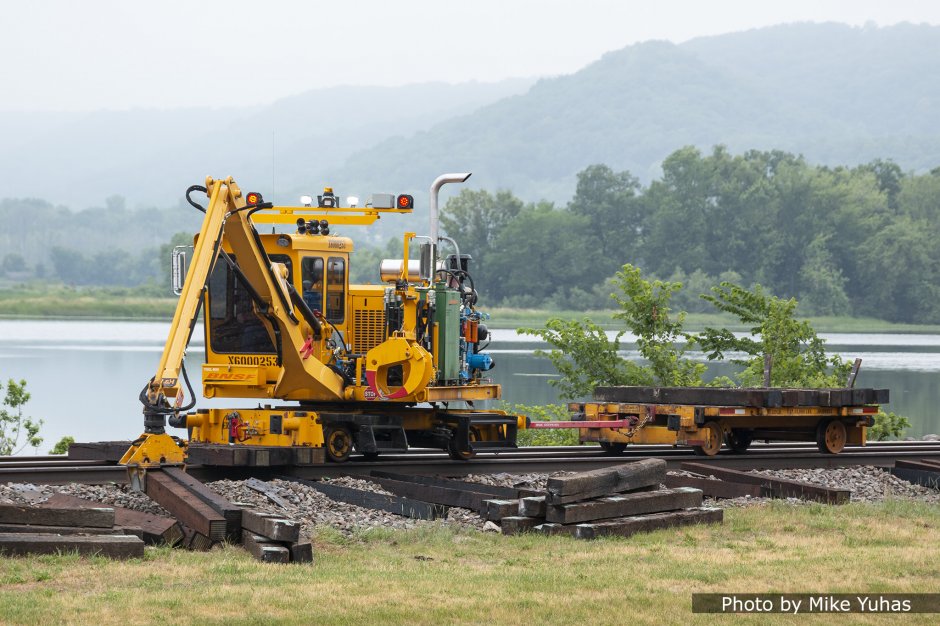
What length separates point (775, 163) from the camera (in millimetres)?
153750

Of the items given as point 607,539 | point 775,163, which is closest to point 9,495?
point 607,539

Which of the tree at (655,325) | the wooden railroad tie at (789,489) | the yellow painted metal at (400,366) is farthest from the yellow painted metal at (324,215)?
the tree at (655,325)

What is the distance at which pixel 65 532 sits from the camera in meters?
11.9

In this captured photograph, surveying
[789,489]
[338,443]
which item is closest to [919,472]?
[789,489]

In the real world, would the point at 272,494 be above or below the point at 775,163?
below

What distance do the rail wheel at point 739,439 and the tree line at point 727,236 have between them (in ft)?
302

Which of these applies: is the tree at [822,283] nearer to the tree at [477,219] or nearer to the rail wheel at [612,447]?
the tree at [477,219]

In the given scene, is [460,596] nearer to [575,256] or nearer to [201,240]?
[201,240]

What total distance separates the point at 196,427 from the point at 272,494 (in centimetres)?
250

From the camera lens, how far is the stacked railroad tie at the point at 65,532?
11.5 metres

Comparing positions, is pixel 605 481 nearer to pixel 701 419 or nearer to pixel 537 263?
pixel 701 419

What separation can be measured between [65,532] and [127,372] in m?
44.1

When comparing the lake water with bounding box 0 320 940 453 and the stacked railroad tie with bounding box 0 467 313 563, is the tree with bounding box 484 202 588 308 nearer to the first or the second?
the lake water with bounding box 0 320 940 453

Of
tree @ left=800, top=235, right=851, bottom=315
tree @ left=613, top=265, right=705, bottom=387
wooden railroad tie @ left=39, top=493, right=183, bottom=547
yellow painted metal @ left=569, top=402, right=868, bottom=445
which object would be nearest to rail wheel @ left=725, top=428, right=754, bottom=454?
yellow painted metal @ left=569, top=402, right=868, bottom=445
